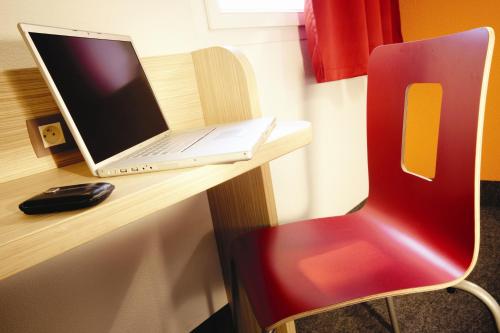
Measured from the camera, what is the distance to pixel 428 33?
1.79 m

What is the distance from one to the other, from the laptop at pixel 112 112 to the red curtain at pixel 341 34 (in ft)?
2.40

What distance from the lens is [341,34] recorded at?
135 centimetres

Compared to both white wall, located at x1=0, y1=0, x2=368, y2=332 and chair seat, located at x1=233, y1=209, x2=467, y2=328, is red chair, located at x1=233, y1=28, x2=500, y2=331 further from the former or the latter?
white wall, located at x1=0, y1=0, x2=368, y2=332

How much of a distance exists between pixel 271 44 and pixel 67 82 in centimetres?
89

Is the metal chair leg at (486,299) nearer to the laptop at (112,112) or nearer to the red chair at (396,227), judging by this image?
the red chair at (396,227)

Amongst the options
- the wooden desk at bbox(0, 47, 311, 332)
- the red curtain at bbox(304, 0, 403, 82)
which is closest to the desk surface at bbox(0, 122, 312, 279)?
the wooden desk at bbox(0, 47, 311, 332)

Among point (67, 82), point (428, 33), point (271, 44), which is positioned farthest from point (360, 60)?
point (67, 82)

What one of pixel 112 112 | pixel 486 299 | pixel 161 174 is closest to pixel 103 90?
pixel 112 112

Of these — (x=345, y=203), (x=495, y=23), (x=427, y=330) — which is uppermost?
(x=495, y=23)

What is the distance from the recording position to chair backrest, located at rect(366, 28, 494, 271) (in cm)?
58

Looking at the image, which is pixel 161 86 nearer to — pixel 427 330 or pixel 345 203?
pixel 427 330

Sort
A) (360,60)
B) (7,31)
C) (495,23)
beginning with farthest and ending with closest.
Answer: (495,23), (360,60), (7,31)

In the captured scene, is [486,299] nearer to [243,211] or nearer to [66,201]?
[243,211]

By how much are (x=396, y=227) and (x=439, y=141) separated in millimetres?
240
